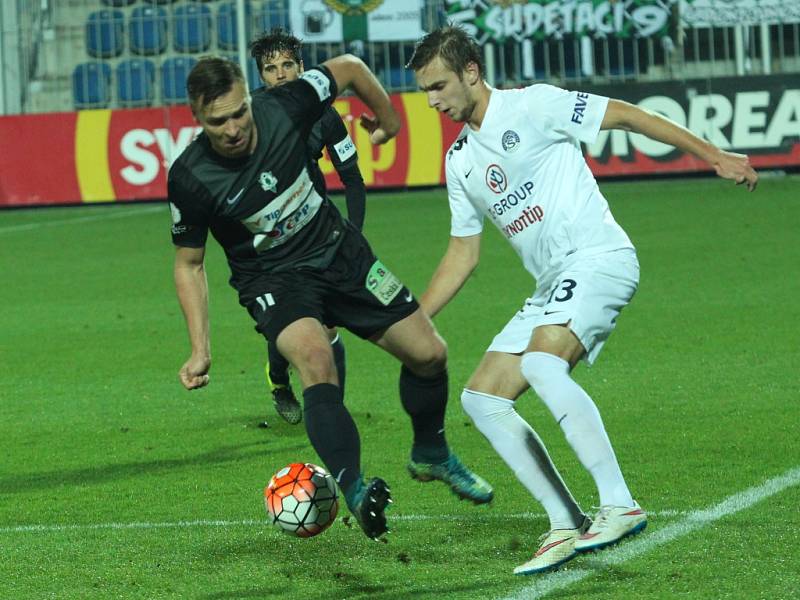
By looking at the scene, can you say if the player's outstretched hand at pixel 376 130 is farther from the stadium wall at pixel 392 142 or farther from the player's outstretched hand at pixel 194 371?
the stadium wall at pixel 392 142

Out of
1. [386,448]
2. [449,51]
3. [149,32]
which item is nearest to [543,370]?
[449,51]

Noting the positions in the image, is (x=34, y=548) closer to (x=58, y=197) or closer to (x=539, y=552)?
(x=539, y=552)

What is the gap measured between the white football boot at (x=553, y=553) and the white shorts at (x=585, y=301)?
0.60m

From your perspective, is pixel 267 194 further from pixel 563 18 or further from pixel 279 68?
pixel 563 18

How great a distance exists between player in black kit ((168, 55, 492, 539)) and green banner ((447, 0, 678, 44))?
18140 millimetres

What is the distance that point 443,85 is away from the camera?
524 centimetres

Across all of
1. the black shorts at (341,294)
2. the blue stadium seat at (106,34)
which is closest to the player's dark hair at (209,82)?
the black shorts at (341,294)

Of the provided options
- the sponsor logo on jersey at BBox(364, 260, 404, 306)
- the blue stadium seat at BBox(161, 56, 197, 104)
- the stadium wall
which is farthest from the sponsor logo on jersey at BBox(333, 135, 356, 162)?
the blue stadium seat at BBox(161, 56, 197, 104)

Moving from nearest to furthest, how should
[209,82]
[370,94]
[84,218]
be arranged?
1. [209,82]
2. [370,94]
3. [84,218]

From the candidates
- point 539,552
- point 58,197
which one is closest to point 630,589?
point 539,552

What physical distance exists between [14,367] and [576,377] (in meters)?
3.93

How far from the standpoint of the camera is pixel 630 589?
4.68 metres

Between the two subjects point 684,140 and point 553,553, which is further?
point 684,140

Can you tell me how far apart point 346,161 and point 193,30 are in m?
18.9
